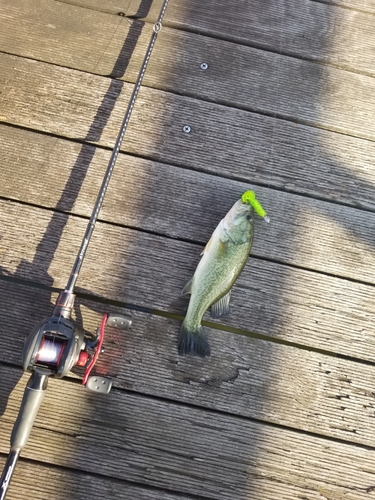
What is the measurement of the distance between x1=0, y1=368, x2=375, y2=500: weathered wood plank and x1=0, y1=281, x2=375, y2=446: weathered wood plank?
68 millimetres

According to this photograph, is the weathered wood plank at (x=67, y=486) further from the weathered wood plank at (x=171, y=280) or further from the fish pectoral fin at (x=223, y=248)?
the fish pectoral fin at (x=223, y=248)

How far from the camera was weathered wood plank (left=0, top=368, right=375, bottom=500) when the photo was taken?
194 cm

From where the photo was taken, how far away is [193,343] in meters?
2.00

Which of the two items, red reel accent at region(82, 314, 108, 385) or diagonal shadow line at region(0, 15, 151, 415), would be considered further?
diagonal shadow line at region(0, 15, 151, 415)

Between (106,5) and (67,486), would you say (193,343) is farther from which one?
(106,5)

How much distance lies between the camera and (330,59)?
8.09ft

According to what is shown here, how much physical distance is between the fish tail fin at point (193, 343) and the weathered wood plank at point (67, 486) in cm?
64

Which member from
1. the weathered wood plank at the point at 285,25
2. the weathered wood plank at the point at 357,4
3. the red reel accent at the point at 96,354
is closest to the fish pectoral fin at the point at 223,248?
the red reel accent at the point at 96,354

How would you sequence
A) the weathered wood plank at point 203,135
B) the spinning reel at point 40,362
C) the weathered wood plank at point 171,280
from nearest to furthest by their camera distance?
the spinning reel at point 40,362, the weathered wood plank at point 171,280, the weathered wood plank at point 203,135

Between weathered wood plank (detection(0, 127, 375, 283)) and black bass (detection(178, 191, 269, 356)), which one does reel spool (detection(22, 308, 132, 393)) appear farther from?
weathered wood plank (detection(0, 127, 375, 283))

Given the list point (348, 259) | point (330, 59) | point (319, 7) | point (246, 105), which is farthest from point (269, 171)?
point (319, 7)

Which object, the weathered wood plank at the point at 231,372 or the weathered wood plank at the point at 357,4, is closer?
the weathered wood plank at the point at 231,372

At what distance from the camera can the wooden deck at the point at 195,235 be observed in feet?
6.44

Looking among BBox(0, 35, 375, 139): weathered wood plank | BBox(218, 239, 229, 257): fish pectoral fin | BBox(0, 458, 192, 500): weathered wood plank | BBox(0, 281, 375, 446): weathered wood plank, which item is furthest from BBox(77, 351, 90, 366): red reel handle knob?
BBox(0, 35, 375, 139): weathered wood plank
